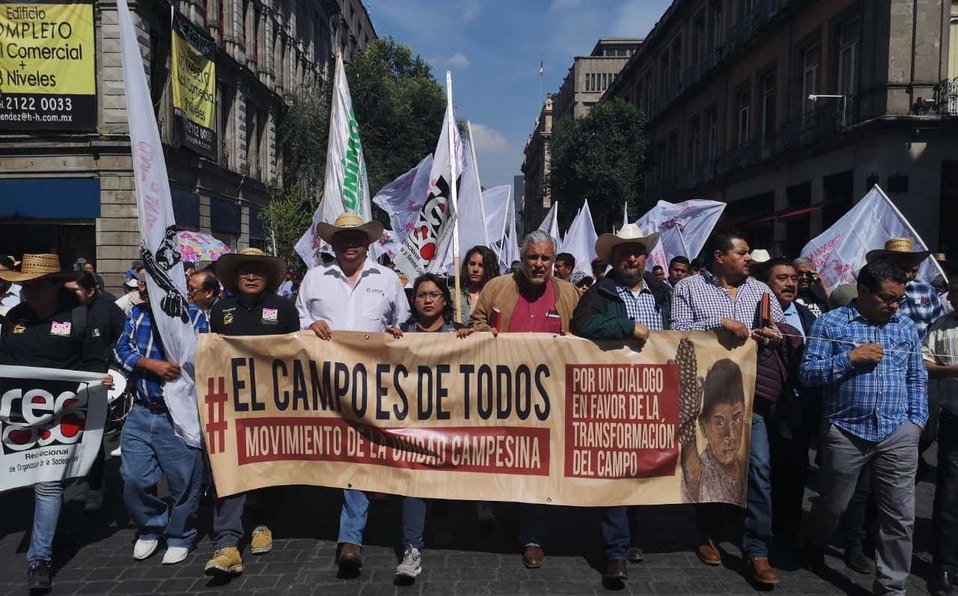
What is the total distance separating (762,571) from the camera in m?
4.14

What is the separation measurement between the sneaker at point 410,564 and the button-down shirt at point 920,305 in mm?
3735

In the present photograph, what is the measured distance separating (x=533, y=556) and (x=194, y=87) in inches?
862

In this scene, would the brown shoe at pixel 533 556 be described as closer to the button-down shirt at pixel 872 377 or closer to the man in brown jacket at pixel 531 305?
the man in brown jacket at pixel 531 305

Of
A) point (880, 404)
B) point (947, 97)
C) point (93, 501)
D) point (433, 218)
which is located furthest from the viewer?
point (947, 97)

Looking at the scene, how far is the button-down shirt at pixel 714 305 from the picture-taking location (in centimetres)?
443

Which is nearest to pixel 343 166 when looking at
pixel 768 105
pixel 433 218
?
pixel 433 218

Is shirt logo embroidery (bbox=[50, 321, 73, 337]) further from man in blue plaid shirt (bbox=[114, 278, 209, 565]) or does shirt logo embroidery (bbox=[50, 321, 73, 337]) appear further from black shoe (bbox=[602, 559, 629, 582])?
black shoe (bbox=[602, 559, 629, 582])

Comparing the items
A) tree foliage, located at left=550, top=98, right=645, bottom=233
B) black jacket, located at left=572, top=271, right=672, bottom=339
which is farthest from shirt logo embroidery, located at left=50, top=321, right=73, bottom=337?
tree foliage, located at left=550, top=98, right=645, bottom=233

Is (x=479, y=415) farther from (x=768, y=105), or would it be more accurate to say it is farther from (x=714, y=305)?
(x=768, y=105)

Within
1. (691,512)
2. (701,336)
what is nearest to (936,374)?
(701,336)

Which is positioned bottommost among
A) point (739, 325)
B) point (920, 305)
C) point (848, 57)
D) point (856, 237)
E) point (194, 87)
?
point (739, 325)

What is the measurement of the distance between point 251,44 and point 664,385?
3024cm

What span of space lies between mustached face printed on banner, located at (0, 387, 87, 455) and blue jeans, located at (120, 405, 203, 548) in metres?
0.32

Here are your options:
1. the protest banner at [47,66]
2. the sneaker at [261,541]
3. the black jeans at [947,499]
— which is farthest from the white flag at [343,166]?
the protest banner at [47,66]
